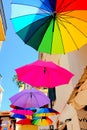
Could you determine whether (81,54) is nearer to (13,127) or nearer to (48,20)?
(48,20)

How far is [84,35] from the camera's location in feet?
15.6

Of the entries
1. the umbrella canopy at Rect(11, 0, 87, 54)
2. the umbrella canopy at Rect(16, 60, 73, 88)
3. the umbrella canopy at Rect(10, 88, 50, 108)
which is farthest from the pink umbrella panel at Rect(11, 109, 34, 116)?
the umbrella canopy at Rect(11, 0, 87, 54)

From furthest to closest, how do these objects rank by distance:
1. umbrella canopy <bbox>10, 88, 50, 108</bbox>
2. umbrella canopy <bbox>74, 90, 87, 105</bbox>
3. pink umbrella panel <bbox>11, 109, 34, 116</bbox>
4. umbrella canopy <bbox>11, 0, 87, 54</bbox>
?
1. pink umbrella panel <bbox>11, 109, 34, 116</bbox>
2. umbrella canopy <bbox>10, 88, 50, 108</bbox>
3. umbrella canopy <bbox>74, 90, 87, 105</bbox>
4. umbrella canopy <bbox>11, 0, 87, 54</bbox>

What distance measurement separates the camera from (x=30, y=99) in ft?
34.6

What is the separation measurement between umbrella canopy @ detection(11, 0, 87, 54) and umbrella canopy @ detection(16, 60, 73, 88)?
84 cm

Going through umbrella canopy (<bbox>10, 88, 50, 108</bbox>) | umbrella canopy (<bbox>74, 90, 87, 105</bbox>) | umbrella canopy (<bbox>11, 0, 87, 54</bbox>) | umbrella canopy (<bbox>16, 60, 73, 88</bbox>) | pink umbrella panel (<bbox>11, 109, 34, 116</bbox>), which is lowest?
pink umbrella panel (<bbox>11, 109, 34, 116</bbox>)

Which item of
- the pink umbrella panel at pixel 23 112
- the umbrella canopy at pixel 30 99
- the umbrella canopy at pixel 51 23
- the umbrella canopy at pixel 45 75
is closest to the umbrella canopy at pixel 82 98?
the umbrella canopy at pixel 45 75

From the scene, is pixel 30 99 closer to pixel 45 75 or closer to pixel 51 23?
pixel 45 75

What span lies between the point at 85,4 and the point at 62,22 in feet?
1.84

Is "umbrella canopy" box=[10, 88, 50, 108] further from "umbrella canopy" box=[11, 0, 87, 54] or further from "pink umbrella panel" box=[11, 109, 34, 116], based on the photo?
"umbrella canopy" box=[11, 0, 87, 54]

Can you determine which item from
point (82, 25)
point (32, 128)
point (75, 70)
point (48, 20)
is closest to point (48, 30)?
point (48, 20)

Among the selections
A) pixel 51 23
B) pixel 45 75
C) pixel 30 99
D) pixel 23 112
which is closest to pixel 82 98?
pixel 45 75

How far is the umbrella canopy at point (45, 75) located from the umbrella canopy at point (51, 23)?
32.9 inches

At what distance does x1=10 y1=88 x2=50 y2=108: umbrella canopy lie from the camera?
1034 centimetres
